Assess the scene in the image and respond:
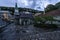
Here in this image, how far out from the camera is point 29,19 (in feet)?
A: 86.3

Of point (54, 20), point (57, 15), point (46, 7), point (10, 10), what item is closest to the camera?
point (54, 20)

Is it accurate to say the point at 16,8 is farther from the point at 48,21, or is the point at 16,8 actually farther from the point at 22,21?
the point at 48,21

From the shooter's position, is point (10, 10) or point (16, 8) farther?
point (10, 10)

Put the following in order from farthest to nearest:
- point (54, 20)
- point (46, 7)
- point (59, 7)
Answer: point (46, 7), point (59, 7), point (54, 20)

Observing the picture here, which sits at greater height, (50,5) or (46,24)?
(50,5)

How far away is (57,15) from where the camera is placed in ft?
82.1

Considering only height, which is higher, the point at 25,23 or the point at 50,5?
the point at 50,5

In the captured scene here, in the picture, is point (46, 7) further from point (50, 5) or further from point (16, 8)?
point (16, 8)

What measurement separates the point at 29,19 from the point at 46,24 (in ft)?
16.4

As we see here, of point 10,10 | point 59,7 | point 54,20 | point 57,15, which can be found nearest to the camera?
point 54,20

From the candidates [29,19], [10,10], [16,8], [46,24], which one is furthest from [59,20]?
[10,10]

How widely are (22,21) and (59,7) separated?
26.5ft

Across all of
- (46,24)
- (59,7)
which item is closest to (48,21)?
(46,24)

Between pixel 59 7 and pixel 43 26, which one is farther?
pixel 59 7
